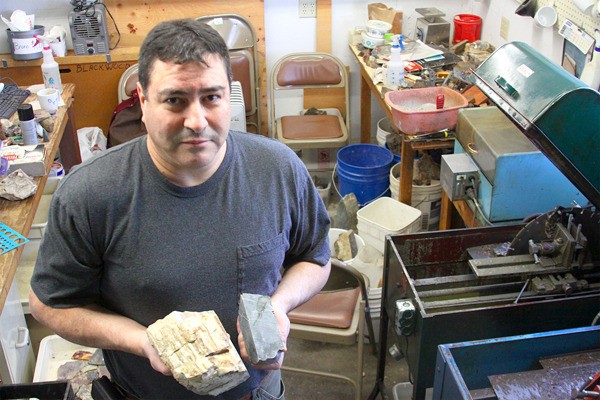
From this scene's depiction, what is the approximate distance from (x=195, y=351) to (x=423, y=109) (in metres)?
2.22

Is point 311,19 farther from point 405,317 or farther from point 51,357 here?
point 405,317

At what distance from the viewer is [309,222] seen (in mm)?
1609

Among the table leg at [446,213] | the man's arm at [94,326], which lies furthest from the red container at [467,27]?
the man's arm at [94,326]

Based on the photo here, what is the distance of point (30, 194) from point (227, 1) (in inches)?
98.1

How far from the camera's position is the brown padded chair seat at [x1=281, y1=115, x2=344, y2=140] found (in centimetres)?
421

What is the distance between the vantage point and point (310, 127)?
4.32 m

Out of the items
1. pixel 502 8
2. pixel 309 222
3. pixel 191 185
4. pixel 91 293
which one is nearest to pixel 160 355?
pixel 91 293

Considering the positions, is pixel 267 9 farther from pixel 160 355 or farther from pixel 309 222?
pixel 160 355

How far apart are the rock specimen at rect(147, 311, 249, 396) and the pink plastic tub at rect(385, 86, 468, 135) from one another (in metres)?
2.02

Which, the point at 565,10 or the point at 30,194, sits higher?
the point at 565,10

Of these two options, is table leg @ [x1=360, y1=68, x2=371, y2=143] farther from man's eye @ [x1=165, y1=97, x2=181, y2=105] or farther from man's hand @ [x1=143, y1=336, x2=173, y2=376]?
man's hand @ [x1=143, y1=336, x2=173, y2=376]

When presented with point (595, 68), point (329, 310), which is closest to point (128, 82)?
point (329, 310)

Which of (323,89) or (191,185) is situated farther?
(323,89)

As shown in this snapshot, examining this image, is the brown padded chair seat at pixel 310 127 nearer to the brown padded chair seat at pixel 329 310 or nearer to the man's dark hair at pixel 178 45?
the brown padded chair seat at pixel 329 310
